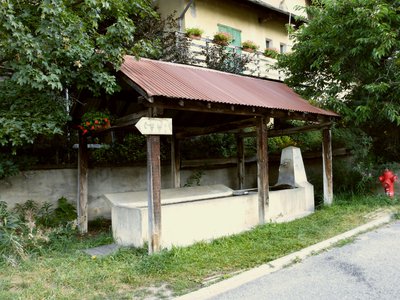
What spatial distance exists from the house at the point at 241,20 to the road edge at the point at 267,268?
7.18 meters

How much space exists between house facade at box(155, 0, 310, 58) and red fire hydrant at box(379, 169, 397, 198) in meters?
5.74

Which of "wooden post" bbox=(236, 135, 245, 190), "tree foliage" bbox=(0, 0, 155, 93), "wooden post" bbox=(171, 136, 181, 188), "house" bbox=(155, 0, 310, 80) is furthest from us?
"house" bbox=(155, 0, 310, 80)

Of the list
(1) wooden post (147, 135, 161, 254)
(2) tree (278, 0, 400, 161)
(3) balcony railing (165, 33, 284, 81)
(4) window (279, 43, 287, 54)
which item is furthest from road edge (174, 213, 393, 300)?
(4) window (279, 43, 287, 54)

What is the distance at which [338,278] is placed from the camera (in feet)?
13.9

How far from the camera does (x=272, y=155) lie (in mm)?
11312

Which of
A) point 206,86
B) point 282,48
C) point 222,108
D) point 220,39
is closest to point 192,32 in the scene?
point 220,39

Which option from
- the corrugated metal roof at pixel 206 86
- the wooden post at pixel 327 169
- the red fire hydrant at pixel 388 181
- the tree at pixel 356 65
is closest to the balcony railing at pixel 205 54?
the tree at pixel 356 65

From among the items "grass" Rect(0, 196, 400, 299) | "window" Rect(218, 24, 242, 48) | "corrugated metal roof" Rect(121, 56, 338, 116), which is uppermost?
"window" Rect(218, 24, 242, 48)

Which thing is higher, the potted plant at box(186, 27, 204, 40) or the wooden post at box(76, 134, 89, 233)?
the potted plant at box(186, 27, 204, 40)

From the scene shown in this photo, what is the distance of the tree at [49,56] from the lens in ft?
15.8

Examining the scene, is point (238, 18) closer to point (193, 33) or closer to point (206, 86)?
point (193, 33)

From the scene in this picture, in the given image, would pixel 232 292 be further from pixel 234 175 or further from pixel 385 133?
pixel 385 133

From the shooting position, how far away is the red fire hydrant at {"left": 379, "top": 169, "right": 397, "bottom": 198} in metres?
8.77

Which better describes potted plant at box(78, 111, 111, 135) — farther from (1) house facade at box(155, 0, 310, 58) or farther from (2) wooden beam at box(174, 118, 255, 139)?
(1) house facade at box(155, 0, 310, 58)
